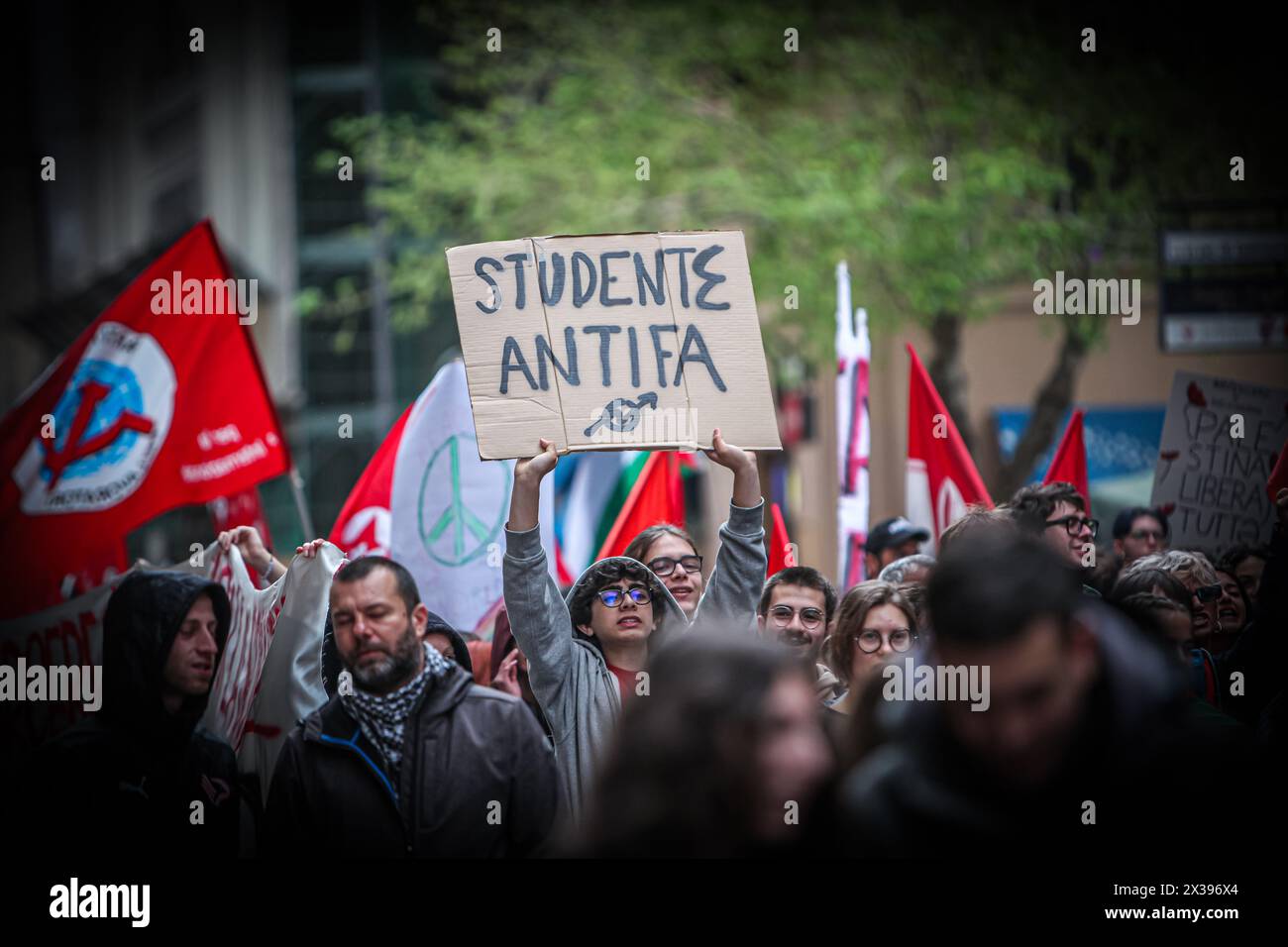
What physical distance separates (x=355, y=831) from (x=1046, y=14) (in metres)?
10.8

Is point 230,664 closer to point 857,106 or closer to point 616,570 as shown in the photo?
point 616,570

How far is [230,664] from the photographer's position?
15.4 feet

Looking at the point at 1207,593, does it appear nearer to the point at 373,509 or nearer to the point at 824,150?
the point at 373,509

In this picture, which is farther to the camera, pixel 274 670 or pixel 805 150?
pixel 805 150

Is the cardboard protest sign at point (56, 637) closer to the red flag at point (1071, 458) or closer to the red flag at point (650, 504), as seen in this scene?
the red flag at point (650, 504)

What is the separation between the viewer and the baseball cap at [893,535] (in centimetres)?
636

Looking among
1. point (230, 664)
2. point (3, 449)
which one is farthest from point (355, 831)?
point (3, 449)

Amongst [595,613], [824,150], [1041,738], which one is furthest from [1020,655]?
[824,150]

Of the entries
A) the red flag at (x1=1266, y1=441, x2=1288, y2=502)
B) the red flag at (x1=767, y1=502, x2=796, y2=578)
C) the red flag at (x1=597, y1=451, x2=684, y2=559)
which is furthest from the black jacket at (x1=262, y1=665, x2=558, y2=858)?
the red flag at (x1=1266, y1=441, x2=1288, y2=502)

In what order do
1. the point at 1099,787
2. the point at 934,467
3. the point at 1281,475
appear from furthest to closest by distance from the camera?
the point at 934,467
the point at 1281,475
the point at 1099,787

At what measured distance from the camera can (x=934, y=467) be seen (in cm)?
650

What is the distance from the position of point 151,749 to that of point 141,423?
229cm

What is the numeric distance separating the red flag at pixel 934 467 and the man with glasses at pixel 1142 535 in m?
0.58

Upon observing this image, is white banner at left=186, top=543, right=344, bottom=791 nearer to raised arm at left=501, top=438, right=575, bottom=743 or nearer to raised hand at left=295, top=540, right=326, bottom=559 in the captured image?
raised hand at left=295, top=540, right=326, bottom=559
